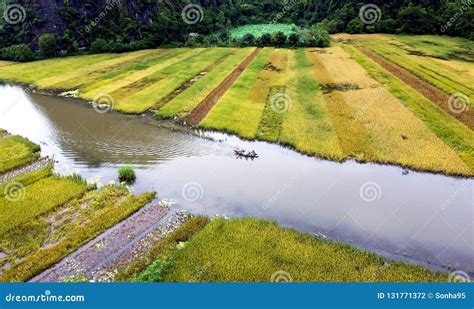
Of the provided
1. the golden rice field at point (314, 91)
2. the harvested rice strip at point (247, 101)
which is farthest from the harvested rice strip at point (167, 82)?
the harvested rice strip at point (247, 101)

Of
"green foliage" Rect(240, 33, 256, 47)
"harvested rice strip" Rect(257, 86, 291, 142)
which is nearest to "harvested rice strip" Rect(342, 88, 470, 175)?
"harvested rice strip" Rect(257, 86, 291, 142)

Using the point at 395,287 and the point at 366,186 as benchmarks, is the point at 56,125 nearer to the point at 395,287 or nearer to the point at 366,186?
the point at 366,186

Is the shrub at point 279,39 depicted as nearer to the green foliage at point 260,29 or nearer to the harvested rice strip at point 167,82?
the harvested rice strip at point 167,82

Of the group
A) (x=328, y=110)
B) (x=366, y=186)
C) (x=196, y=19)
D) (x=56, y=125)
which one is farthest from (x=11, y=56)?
(x=366, y=186)

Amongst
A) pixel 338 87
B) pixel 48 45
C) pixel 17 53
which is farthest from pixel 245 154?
pixel 17 53

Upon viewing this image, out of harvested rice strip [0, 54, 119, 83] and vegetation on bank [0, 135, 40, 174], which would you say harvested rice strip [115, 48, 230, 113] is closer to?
vegetation on bank [0, 135, 40, 174]

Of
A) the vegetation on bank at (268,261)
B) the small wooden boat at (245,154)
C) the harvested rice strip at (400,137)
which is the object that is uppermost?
the harvested rice strip at (400,137)
